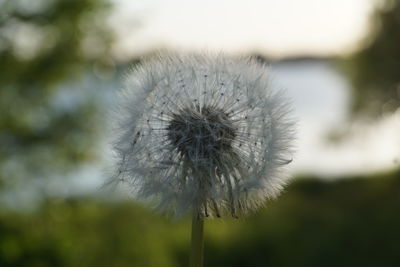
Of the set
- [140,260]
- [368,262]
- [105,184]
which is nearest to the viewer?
[105,184]

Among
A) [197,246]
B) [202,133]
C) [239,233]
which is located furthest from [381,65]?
[197,246]

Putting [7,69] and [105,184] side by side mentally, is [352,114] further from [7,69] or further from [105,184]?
[105,184]

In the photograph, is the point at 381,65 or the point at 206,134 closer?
the point at 206,134

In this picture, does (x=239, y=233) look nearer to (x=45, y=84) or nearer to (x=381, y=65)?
(x=45, y=84)

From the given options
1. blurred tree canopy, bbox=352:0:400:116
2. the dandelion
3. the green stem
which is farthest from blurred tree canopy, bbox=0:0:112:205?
blurred tree canopy, bbox=352:0:400:116

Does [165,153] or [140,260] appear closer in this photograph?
[165,153]

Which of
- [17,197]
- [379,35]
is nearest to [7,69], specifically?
[17,197]

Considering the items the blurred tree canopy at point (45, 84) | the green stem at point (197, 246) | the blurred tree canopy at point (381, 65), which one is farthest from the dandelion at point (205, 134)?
the blurred tree canopy at point (381, 65)
